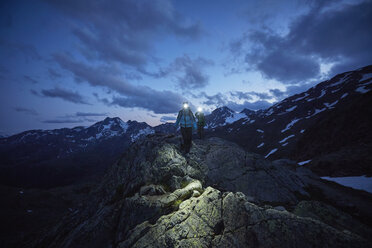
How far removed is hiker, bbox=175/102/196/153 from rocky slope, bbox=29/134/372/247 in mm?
1003

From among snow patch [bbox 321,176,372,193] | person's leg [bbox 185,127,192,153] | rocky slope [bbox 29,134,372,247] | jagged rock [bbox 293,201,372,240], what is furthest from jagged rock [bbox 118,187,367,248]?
snow patch [bbox 321,176,372,193]

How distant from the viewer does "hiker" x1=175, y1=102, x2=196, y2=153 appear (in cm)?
1396

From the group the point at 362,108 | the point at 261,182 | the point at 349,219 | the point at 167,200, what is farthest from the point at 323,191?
the point at 362,108

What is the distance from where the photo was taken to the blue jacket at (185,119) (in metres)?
13.9

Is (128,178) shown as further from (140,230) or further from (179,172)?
(140,230)

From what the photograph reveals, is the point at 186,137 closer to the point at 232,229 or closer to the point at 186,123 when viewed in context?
the point at 186,123

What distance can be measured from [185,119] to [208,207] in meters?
8.05

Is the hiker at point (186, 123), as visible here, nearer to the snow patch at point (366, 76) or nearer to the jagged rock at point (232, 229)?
the jagged rock at point (232, 229)

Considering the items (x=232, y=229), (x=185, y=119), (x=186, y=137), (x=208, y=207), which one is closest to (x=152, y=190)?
(x=208, y=207)

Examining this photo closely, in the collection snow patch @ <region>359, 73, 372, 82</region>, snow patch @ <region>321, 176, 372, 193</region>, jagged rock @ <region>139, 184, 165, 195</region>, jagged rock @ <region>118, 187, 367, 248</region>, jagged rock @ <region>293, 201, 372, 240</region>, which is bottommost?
snow patch @ <region>321, 176, 372, 193</region>

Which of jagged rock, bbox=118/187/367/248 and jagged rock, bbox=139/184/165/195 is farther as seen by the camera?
jagged rock, bbox=139/184/165/195

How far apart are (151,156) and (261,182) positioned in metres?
9.23

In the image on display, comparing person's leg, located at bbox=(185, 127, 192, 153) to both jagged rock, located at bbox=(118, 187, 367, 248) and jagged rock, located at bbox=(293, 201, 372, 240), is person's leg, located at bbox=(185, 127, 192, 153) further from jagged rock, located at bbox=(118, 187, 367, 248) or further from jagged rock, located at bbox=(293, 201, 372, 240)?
jagged rock, located at bbox=(293, 201, 372, 240)

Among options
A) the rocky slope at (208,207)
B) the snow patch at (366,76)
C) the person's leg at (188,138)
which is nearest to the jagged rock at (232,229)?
the rocky slope at (208,207)
